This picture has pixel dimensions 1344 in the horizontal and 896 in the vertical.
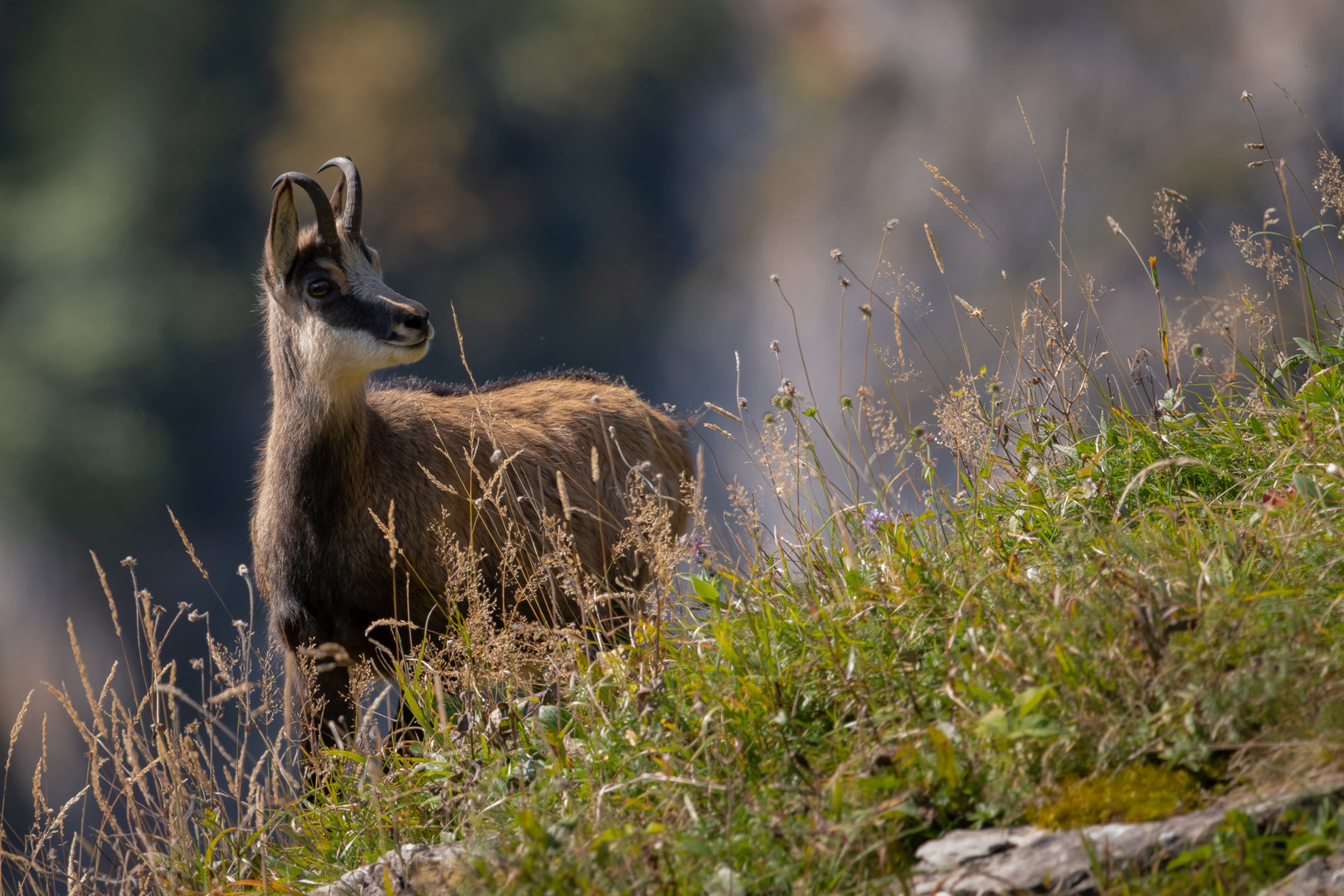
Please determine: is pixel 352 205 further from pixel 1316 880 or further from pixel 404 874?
pixel 1316 880

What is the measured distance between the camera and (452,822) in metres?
2.35

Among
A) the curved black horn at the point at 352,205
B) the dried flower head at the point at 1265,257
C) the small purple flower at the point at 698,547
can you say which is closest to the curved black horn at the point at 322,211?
the curved black horn at the point at 352,205

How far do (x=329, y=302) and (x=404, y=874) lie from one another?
9.43ft

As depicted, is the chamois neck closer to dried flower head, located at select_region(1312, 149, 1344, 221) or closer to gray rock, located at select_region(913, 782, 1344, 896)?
gray rock, located at select_region(913, 782, 1344, 896)

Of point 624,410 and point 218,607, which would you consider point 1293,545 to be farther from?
point 218,607

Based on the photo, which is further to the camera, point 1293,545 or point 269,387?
point 269,387

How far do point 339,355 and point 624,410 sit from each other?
1.78m

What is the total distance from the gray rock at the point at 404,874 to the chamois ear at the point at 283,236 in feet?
9.65

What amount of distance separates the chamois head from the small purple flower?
186 centimetres

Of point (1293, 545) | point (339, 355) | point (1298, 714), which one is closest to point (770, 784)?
point (1298, 714)

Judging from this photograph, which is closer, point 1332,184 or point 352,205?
point 1332,184

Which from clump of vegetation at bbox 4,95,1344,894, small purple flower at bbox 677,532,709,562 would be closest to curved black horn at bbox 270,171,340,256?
clump of vegetation at bbox 4,95,1344,894

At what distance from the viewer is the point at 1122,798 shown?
5.25 feet

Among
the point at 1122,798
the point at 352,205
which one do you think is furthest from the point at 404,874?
the point at 352,205
